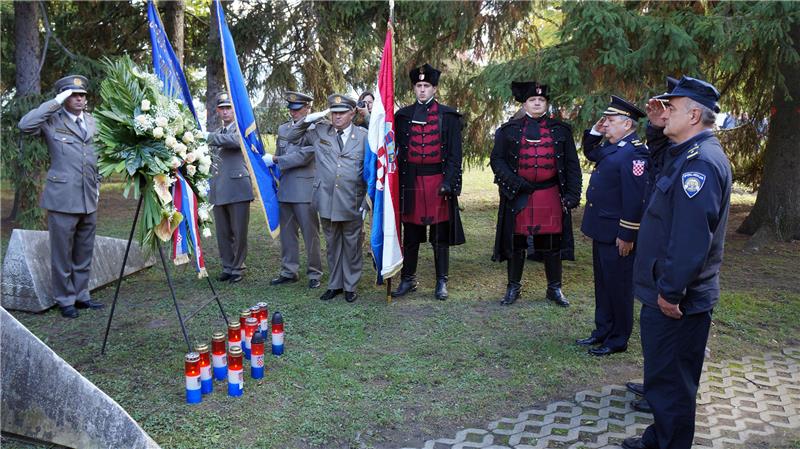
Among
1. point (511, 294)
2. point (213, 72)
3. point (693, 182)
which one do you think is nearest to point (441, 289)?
point (511, 294)

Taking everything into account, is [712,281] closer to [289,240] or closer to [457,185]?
[457,185]

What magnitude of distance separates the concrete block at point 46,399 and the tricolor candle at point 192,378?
29.7 inches

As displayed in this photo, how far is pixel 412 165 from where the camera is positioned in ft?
21.4

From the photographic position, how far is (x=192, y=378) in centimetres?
413

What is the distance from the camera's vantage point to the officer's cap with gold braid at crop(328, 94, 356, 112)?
6.36 metres

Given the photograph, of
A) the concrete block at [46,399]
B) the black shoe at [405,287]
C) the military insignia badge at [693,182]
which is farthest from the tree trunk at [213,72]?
the military insignia badge at [693,182]

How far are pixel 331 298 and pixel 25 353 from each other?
11.1 feet

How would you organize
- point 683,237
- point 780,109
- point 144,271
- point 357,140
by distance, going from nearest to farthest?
point 683,237, point 357,140, point 144,271, point 780,109

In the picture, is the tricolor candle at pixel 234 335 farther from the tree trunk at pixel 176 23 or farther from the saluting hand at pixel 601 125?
the tree trunk at pixel 176 23

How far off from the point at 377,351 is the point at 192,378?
1.58 meters

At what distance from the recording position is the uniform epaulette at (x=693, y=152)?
3.15 meters

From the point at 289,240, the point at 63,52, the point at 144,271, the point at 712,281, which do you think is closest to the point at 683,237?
the point at 712,281

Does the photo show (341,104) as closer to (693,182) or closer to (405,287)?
(405,287)

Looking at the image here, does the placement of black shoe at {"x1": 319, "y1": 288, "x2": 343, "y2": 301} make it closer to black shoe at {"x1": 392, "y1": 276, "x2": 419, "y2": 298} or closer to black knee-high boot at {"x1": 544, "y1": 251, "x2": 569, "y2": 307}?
black shoe at {"x1": 392, "y1": 276, "x2": 419, "y2": 298}
